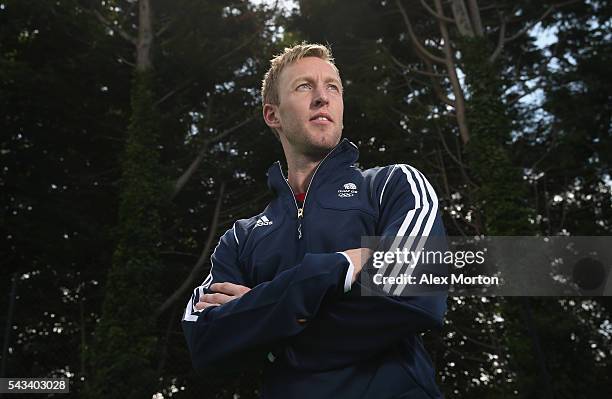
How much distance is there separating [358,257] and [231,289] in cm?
43

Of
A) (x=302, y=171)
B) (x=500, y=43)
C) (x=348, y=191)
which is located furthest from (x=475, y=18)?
(x=348, y=191)

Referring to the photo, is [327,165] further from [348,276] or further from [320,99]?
[348,276]

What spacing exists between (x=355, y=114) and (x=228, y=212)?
147 inches

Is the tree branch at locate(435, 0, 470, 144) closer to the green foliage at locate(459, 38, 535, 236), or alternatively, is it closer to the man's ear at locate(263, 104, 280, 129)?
the green foliage at locate(459, 38, 535, 236)

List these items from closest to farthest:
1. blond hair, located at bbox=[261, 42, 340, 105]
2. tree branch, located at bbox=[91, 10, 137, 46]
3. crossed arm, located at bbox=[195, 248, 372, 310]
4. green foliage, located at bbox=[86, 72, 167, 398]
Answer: crossed arm, located at bbox=[195, 248, 372, 310] → blond hair, located at bbox=[261, 42, 340, 105] → green foliage, located at bbox=[86, 72, 167, 398] → tree branch, located at bbox=[91, 10, 137, 46]

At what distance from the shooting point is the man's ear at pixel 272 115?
2162 millimetres

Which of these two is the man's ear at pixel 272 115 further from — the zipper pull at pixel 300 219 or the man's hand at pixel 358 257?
the man's hand at pixel 358 257

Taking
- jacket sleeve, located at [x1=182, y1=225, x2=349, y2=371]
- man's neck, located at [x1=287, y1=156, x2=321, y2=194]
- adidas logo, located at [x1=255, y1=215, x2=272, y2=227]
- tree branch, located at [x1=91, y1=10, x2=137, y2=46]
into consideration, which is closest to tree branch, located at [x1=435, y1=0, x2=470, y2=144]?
tree branch, located at [x1=91, y1=10, x2=137, y2=46]

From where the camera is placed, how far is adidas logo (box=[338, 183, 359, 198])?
1878mm

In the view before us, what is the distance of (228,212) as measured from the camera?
12984 mm

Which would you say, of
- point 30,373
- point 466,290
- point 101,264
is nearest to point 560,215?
point 466,290

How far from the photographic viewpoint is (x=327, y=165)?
1.99 metres

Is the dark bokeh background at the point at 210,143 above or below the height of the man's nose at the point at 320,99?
above

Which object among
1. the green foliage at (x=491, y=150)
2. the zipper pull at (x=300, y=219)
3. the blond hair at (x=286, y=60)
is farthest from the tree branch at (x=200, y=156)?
the zipper pull at (x=300, y=219)
